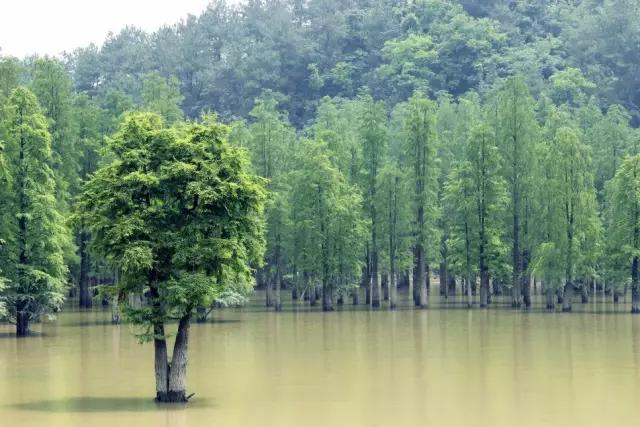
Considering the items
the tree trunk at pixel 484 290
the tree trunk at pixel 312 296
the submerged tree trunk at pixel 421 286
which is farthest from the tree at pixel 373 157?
the tree trunk at pixel 484 290

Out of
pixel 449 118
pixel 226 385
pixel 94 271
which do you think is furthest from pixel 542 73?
pixel 226 385

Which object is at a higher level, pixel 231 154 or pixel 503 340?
pixel 231 154

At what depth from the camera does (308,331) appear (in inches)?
2904

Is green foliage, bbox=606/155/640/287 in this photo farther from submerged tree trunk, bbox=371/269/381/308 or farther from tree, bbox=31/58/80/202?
tree, bbox=31/58/80/202

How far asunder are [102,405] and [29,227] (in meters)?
30.1

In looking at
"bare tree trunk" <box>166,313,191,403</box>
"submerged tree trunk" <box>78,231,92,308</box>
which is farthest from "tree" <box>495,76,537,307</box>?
"bare tree trunk" <box>166,313,191,403</box>

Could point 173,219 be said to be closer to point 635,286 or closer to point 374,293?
point 635,286

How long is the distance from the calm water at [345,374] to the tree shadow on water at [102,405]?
6 centimetres

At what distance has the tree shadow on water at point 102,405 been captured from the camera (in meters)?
40.7

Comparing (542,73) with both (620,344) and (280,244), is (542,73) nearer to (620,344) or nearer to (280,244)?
(280,244)

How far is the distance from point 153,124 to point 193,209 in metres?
3.46

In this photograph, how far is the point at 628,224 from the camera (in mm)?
88188

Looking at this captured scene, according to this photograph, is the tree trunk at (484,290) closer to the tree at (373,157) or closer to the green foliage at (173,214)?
the tree at (373,157)

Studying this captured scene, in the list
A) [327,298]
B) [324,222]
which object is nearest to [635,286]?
[327,298]
